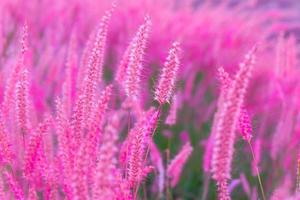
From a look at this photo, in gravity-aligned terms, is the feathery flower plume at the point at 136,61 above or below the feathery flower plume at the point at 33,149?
above

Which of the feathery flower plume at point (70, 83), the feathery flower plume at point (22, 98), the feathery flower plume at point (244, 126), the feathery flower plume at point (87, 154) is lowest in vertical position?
the feathery flower plume at point (87, 154)

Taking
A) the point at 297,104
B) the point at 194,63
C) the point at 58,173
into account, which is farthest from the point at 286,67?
the point at 194,63

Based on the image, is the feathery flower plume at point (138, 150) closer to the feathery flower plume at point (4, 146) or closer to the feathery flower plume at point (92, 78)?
the feathery flower plume at point (92, 78)

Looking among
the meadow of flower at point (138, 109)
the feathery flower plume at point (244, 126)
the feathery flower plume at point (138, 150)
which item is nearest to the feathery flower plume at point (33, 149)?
the meadow of flower at point (138, 109)

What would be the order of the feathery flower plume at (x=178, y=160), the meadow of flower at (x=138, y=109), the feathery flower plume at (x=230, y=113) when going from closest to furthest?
the feathery flower plume at (x=230, y=113) < the meadow of flower at (x=138, y=109) < the feathery flower plume at (x=178, y=160)

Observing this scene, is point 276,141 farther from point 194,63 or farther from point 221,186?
point 194,63

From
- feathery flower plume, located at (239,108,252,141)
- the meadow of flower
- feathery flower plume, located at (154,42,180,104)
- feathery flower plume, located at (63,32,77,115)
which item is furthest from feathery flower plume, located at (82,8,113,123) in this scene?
feathery flower plume, located at (63,32,77,115)

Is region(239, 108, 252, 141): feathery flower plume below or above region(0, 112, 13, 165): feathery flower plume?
above

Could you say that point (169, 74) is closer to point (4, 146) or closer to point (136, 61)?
point (136, 61)

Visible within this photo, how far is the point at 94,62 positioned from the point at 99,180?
15.1 inches

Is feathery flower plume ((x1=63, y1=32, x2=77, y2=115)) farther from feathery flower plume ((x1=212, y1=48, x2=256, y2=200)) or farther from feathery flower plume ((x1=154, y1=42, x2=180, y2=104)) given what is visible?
feathery flower plume ((x1=212, y1=48, x2=256, y2=200))

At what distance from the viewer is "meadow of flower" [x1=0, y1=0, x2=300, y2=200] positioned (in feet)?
3.64

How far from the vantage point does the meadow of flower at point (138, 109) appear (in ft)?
3.64

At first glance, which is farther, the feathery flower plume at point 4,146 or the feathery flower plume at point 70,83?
the feathery flower plume at point 70,83
